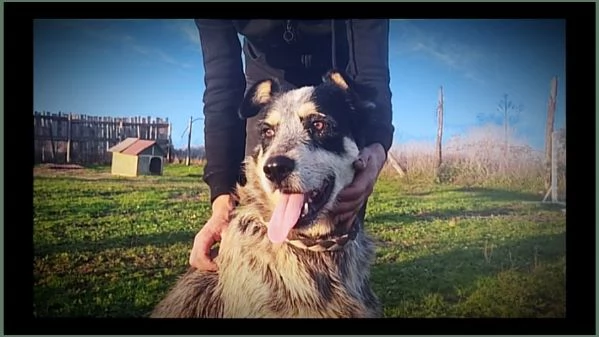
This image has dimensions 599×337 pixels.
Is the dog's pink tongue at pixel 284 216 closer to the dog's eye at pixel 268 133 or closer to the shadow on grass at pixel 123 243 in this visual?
the dog's eye at pixel 268 133

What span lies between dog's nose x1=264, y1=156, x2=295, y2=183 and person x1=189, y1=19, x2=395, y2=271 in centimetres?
20

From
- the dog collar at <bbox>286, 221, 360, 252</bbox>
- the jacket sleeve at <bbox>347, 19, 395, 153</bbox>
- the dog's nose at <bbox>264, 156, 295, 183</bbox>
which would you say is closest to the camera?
the dog's nose at <bbox>264, 156, 295, 183</bbox>

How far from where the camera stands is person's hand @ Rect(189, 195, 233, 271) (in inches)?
156

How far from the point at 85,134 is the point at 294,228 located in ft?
3.87

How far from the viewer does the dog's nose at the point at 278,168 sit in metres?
3.73

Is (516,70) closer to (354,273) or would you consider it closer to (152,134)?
(354,273)

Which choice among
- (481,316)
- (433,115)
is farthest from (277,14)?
(481,316)

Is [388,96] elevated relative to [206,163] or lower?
elevated

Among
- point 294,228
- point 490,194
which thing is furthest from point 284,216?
point 490,194

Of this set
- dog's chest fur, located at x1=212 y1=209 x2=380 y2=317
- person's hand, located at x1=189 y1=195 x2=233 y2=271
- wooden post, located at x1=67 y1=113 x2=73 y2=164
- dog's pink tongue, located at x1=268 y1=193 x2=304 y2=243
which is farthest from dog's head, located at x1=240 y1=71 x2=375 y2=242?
wooden post, located at x1=67 y1=113 x2=73 y2=164

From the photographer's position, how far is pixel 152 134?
13.1 ft

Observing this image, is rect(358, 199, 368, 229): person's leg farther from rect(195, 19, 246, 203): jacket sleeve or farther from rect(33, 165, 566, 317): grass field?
rect(195, 19, 246, 203): jacket sleeve

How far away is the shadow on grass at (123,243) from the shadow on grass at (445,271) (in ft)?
3.29

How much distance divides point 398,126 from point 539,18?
0.92 metres
